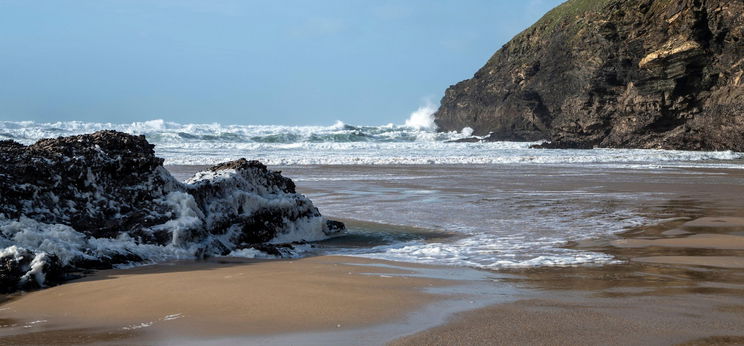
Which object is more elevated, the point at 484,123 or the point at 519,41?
the point at 519,41

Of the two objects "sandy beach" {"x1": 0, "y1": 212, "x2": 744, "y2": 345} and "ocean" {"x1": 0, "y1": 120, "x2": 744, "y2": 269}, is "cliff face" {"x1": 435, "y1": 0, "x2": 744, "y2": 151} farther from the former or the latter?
"sandy beach" {"x1": 0, "y1": 212, "x2": 744, "y2": 345}

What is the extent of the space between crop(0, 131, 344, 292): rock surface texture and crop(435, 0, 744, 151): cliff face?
85.2ft

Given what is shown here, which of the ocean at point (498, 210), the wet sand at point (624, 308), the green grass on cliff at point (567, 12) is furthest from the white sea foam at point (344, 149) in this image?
the wet sand at point (624, 308)

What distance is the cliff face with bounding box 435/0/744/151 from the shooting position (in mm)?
29141

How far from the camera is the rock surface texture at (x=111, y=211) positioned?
161 inches

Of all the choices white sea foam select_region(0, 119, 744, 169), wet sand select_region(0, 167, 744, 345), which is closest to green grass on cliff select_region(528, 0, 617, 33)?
white sea foam select_region(0, 119, 744, 169)

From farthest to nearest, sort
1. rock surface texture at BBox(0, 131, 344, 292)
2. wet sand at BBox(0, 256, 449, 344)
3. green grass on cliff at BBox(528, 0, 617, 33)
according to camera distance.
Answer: green grass on cliff at BBox(528, 0, 617, 33) < rock surface texture at BBox(0, 131, 344, 292) < wet sand at BBox(0, 256, 449, 344)

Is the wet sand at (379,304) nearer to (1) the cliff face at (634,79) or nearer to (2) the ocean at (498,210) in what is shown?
(2) the ocean at (498,210)

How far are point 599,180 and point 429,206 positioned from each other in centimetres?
567

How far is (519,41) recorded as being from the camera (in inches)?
2144

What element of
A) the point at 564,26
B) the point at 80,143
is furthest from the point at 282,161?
the point at 564,26

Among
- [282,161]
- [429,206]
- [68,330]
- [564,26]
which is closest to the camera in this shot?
[68,330]

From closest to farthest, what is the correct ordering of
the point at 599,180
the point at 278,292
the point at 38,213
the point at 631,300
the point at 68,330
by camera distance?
the point at 68,330 < the point at 631,300 < the point at 278,292 < the point at 38,213 < the point at 599,180

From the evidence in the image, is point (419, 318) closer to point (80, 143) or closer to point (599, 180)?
point (80, 143)
